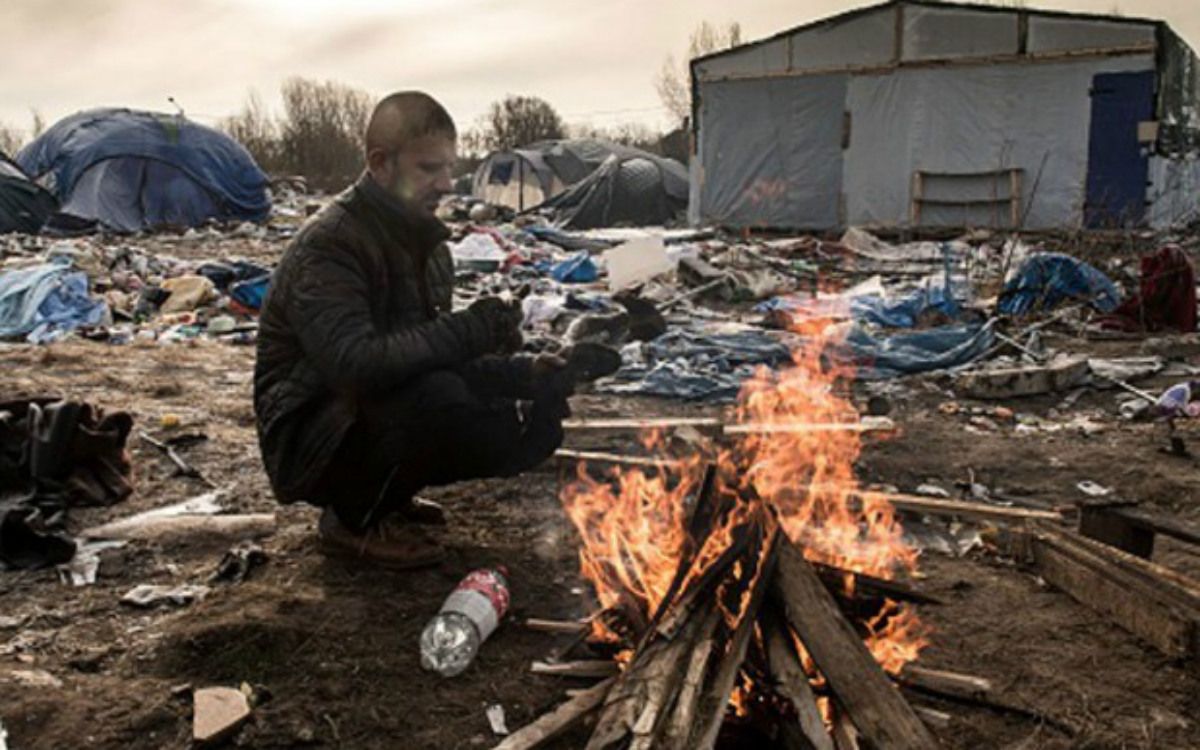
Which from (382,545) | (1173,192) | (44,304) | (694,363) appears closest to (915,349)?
(694,363)

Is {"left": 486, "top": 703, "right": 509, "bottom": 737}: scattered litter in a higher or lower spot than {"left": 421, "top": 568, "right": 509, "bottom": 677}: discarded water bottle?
lower

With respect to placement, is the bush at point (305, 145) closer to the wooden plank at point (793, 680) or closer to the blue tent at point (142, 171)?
the blue tent at point (142, 171)

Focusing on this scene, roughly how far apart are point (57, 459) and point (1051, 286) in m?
9.18

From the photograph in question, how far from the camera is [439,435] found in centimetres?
325

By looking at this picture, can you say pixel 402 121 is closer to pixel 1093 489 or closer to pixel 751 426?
pixel 751 426

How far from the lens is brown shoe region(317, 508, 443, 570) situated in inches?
132

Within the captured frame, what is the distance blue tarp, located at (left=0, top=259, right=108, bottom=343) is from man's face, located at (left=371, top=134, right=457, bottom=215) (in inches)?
277

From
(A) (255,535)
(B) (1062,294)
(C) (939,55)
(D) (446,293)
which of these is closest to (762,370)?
(D) (446,293)

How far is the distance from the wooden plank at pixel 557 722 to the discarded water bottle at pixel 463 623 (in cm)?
44

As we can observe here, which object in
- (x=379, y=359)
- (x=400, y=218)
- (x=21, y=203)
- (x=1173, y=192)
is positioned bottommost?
(x=379, y=359)

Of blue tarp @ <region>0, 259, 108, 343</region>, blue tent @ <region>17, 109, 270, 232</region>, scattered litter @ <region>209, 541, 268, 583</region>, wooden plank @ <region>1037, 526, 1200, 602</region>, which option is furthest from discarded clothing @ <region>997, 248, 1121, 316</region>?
blue tent @ <region>17, 109, 270, 232</region>

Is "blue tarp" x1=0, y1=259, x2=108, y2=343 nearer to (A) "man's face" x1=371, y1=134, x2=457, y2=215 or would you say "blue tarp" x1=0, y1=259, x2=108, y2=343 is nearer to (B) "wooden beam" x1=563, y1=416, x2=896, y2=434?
(B) "wooden beam" x1=563, y1=416, x2=896, y2=434

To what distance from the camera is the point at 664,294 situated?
11.0m

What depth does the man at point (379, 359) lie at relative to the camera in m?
3.06
